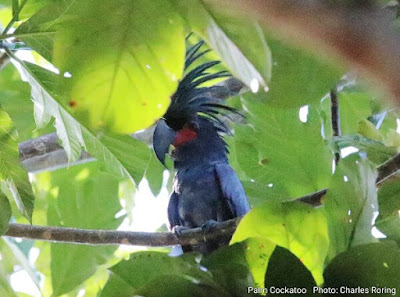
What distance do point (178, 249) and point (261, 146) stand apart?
68cm

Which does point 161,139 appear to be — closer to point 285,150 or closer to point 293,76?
point 285,150

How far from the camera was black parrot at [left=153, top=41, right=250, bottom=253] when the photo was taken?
208cm

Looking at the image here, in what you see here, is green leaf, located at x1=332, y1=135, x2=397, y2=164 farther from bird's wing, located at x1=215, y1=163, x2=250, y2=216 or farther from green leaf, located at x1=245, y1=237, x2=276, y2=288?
bird's wing, located at x1=215, y1=163, x2=250, y2=216

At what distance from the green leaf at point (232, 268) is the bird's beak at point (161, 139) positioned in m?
1.38

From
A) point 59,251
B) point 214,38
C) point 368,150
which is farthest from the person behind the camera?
point 59,251

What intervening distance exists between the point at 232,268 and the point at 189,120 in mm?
1600

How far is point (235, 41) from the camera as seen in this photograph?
58 centimetres

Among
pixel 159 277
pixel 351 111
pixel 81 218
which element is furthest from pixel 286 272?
pixel 81 218

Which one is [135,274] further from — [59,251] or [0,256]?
[0,256]

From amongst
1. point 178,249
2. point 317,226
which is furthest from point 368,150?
point 178,249

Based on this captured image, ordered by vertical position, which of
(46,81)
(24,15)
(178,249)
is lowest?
(178,249)

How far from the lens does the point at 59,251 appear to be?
1396mm

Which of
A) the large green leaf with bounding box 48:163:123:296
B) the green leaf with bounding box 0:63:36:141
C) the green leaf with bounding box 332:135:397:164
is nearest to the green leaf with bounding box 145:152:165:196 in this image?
the large green leaf with bounding box 48:163:123:296

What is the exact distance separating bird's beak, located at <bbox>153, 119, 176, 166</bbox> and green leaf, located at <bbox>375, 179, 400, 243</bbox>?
1.29 m
